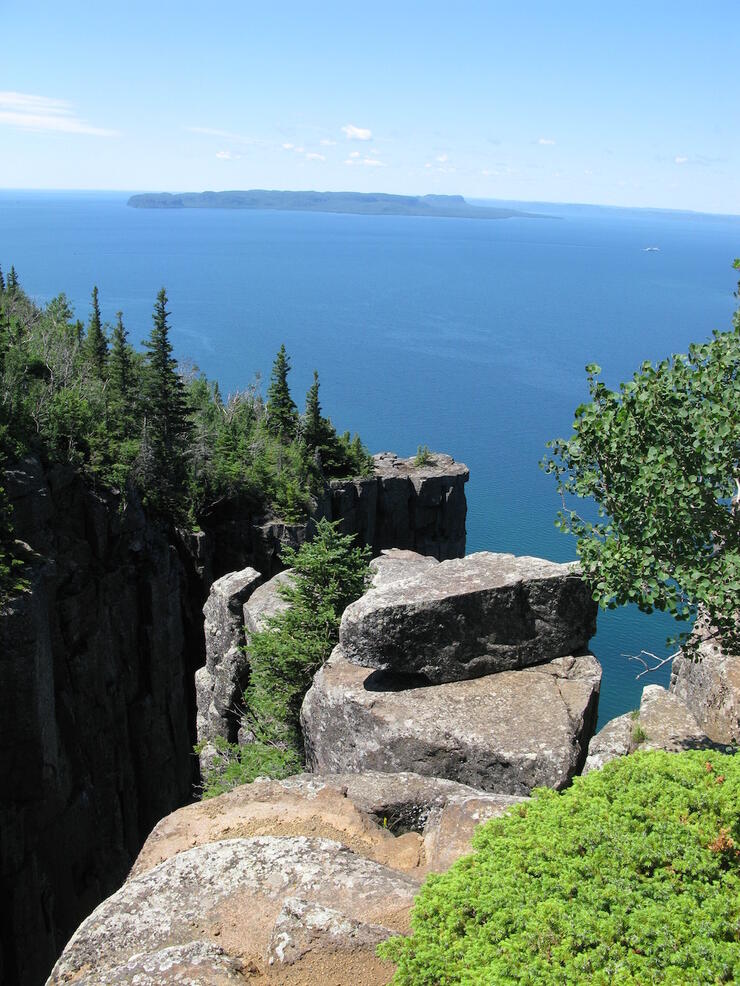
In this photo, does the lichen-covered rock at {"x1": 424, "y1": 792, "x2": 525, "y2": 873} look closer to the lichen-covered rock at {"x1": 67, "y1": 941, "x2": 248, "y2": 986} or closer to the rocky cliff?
the lichen-covered rock at {"x1": 67, "y1": 941, "x2": 248, "y2": 986}

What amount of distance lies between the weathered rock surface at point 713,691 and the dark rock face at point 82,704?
22948mm

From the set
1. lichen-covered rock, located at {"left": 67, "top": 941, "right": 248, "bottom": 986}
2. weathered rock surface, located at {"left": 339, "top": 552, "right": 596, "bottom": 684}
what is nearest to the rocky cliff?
weathered rock surface, located at {"left": 339, "top": 552, "right": 596, "bottom": 684}

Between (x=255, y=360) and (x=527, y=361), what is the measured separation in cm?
4730

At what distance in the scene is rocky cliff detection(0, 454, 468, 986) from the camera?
30.4m

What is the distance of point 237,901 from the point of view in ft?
35.8

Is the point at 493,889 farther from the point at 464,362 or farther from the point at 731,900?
the point at 464,362

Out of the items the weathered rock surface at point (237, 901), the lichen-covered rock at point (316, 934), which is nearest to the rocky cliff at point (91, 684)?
the weathered rock surface at point (237, 901)

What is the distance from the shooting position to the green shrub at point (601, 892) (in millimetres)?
6902

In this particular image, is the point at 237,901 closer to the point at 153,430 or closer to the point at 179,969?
the point at 179,969

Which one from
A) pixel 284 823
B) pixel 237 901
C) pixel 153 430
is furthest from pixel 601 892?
pixel 153 430

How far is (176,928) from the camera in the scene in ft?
34.6

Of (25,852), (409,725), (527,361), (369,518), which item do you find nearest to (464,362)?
(527,361)

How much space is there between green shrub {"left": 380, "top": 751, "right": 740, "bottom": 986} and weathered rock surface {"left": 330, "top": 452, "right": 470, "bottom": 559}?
49040 mm

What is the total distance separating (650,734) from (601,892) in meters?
7.97
